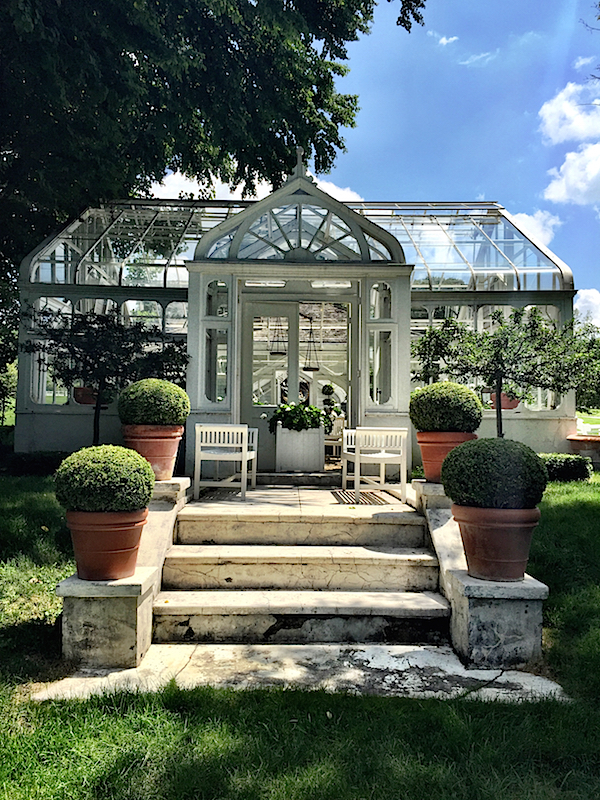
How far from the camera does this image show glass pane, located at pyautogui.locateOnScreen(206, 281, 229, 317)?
27.4ft

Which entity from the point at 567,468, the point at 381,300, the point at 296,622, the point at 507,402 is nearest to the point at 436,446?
the point at 296,622

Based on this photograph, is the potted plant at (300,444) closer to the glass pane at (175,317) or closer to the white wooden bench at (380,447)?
the white wooden bench at (380,447)

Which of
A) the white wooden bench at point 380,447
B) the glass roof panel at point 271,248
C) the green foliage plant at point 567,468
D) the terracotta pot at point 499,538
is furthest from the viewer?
the glass roof panel at point 271,248

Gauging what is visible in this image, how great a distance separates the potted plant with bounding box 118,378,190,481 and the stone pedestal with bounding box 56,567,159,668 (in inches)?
65.8

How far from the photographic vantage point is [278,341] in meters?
9.32

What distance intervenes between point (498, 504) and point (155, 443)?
283cm

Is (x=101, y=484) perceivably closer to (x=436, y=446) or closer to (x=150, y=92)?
(x=436, y=446)

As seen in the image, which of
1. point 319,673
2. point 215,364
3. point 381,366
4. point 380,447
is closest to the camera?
point 319,673

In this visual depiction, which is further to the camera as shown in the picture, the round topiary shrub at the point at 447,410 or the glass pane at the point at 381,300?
the glass pane at the point at 381,300

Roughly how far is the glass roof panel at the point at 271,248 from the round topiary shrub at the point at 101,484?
17.8 ft

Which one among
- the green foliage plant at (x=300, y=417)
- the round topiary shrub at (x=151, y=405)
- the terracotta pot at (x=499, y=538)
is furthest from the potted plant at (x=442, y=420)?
the green foliage plant at (x=300, y=417)

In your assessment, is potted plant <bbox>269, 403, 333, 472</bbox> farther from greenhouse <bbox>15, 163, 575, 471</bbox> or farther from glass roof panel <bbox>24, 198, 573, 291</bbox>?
glass roof panel <bbox>24, 198, 573, 291</bbox>

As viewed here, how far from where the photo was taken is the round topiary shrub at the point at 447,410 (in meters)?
5.07

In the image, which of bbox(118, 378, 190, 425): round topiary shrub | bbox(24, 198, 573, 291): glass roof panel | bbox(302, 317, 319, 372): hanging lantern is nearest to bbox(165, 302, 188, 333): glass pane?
bbox(24, 198, 573, 291): glass roof panel
